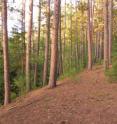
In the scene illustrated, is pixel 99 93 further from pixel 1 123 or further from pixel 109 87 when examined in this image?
pixel 1 123

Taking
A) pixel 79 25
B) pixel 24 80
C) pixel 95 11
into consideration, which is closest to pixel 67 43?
pixel 79 25

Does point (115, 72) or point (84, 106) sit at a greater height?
point (115, 72)

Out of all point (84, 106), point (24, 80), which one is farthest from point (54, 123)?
point (24, 80)

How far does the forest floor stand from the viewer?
11.1 m

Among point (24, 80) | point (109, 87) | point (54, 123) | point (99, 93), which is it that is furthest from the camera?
point (24, 80)

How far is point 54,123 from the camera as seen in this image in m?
11.0

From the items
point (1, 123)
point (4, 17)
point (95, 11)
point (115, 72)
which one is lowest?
point (1, 123)

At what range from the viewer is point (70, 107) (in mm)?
12461

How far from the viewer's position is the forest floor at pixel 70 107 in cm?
1111

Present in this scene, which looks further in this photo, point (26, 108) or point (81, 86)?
point (81, 86)

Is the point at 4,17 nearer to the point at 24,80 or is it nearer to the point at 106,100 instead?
the point at 106,100

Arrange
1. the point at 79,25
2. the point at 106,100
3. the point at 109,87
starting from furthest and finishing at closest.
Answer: the point at 79,25 < the point at 109,87 < the point at 106,100

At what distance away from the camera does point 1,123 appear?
12.1 meters

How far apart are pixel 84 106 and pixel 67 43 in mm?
40085
